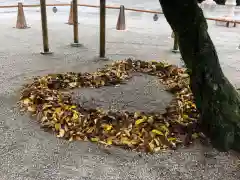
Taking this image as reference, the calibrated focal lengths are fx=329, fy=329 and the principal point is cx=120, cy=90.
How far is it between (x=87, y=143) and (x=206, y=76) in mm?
1341

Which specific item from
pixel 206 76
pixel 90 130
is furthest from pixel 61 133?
pixel 206 76

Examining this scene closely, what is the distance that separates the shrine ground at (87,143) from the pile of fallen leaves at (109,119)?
135 mm

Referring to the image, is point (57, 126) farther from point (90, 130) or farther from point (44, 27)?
point (44, 27)

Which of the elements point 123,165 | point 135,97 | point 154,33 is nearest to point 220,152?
point 123,165

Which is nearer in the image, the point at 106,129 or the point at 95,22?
the point at 106,129

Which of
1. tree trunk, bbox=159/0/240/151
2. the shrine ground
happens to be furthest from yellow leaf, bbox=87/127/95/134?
tree trunk, bbox=159/0/240/151

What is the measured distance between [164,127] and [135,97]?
85 cm

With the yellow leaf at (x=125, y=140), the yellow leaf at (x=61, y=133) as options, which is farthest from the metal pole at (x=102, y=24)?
the yellow leaf at (x=125, y=140)

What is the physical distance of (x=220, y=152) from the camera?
124 inches

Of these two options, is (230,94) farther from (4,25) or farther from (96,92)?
(4,25)

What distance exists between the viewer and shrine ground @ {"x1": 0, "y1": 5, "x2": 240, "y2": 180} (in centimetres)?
282

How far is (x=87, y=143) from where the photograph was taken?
3.25 meters

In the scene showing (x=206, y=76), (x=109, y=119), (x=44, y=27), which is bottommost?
(x=109, y=119)

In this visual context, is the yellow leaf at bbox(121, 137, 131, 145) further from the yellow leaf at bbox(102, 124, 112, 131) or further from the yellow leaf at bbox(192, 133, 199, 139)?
the yellow leaf at bbox(192, 133, 199, 139)
